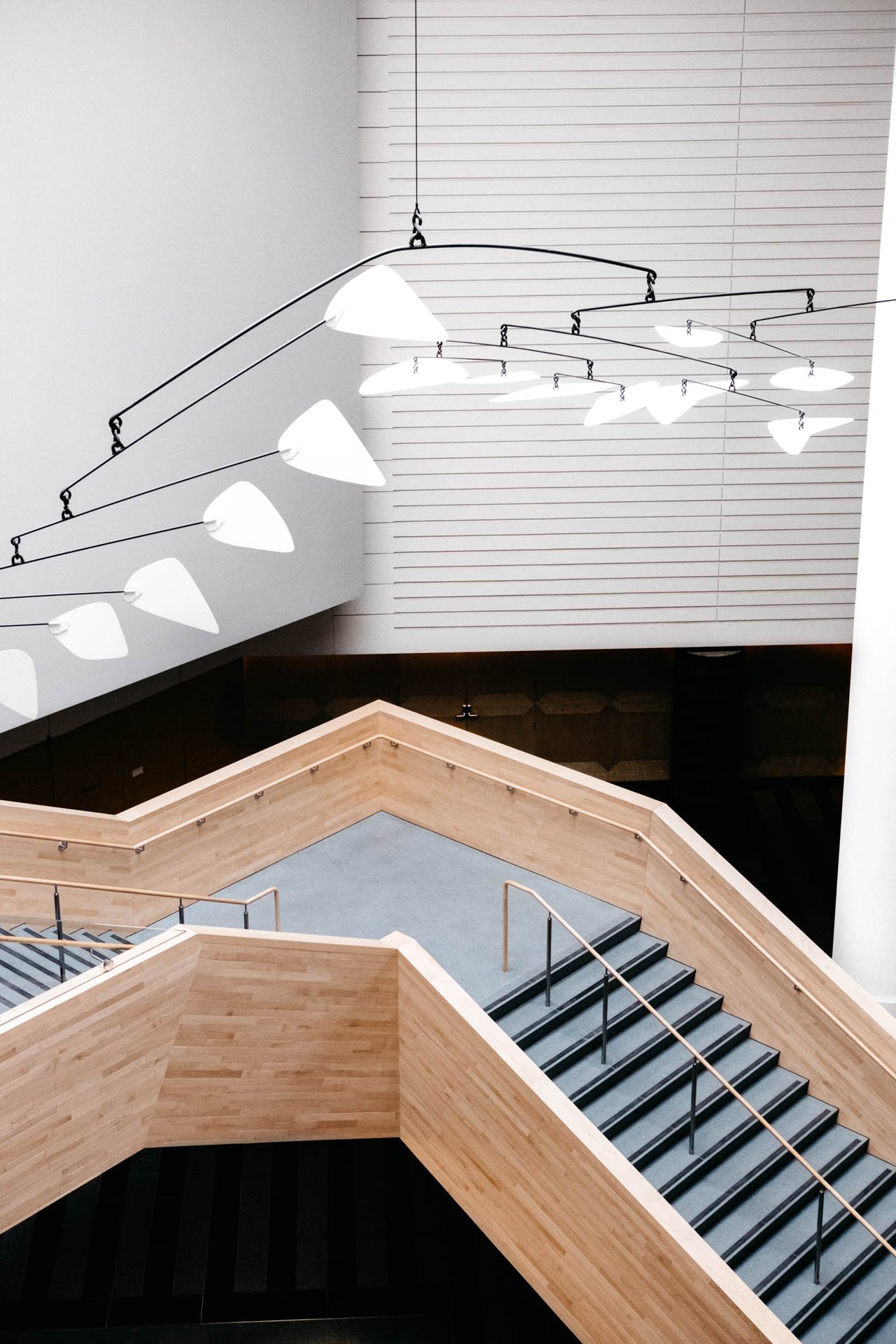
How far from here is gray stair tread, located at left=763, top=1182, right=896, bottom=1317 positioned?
23.3ft

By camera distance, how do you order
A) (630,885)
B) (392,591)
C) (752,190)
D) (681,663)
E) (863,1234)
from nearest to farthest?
(863,1234) < (630,885) < (752,190) < (392,591) < (681,663)

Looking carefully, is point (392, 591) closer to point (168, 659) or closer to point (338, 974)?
point (168, 659)

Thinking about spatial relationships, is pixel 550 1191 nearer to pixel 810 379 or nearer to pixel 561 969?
pixel 561 969

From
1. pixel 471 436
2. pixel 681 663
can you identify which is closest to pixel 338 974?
pixel 471 436

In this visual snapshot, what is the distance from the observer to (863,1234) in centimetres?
765

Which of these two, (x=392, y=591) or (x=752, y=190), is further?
(x=392, y=591)

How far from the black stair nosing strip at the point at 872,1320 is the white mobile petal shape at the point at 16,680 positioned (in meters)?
5.91

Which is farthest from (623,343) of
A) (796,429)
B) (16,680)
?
(16,680)

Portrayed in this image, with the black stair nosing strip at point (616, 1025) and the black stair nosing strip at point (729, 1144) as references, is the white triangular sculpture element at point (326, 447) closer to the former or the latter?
the black stair nosing strip at point (616, 1025)

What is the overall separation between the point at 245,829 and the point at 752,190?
7480 mm

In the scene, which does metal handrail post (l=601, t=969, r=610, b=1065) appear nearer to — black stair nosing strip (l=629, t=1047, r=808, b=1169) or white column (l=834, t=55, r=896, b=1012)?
black stair nosing strip (l=629, t=1047, r=808, b=1169)

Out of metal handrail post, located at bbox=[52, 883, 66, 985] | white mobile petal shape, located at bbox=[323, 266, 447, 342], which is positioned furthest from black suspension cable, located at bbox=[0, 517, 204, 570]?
metal handrail post, located at bbox=[52, 883, 66, 985]

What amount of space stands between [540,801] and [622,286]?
16.4 feet

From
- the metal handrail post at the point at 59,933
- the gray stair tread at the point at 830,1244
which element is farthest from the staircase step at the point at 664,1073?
the metal handrail post at the point at 59,933
